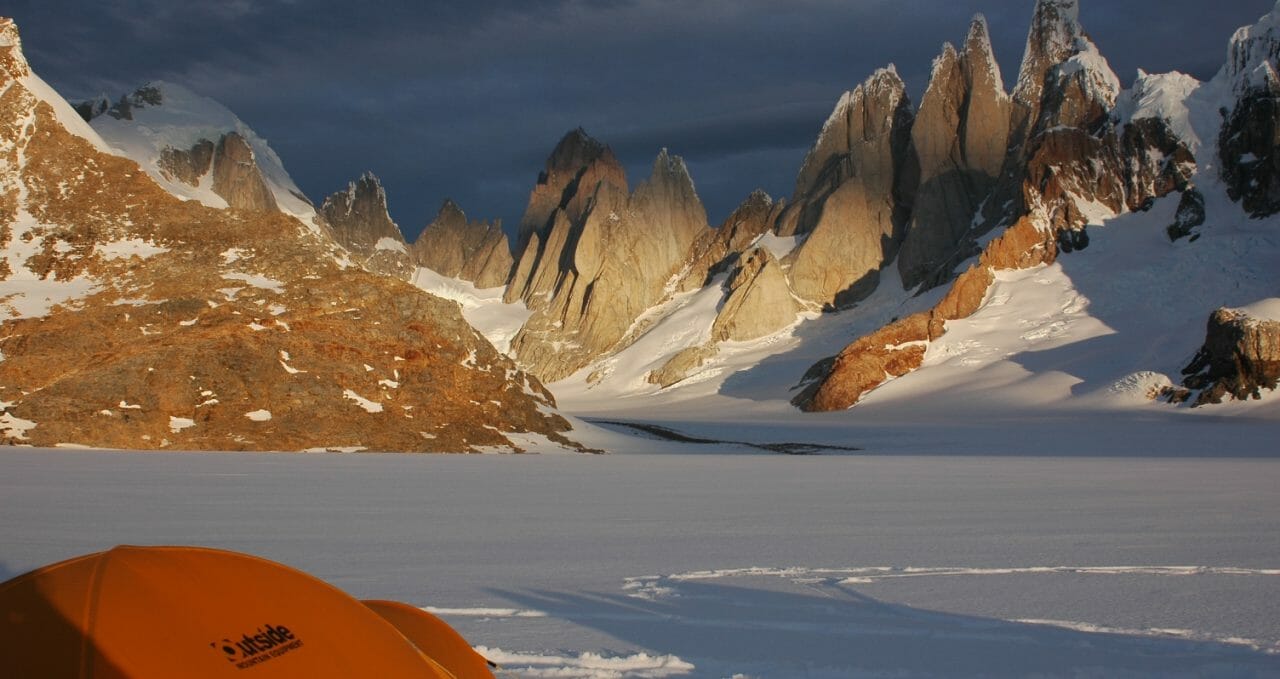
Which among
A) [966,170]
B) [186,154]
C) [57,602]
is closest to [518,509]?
[57,602]

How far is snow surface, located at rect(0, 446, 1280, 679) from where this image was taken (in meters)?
6.37

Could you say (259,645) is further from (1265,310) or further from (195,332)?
(1265,310)

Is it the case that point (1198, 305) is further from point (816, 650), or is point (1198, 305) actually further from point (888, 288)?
point (816, 650)

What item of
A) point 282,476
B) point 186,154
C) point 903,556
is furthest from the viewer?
point 186,154

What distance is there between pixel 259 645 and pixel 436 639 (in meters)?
1.53

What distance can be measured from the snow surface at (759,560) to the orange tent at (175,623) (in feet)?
6.40

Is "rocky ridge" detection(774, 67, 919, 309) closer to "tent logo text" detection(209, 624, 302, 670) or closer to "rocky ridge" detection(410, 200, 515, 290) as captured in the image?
"rocky ridge" detection(410, 200, 515, 290)

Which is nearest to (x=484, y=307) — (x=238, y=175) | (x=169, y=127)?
(x=238, y=175)

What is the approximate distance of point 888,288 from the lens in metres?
109

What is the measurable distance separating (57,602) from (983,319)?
82.3 m

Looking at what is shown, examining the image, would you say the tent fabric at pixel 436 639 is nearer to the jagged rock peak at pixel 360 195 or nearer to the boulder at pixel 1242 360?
the boulder at pixel 1242 360

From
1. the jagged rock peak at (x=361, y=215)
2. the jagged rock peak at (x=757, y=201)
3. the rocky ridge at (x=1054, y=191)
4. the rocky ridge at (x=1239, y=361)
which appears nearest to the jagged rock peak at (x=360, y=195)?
the jagged rock peak at (x=361, y=215)

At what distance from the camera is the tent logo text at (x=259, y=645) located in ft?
13.0

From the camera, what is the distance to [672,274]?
441 feet
